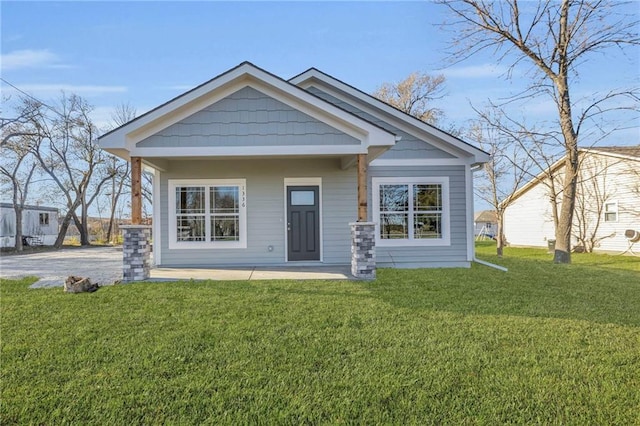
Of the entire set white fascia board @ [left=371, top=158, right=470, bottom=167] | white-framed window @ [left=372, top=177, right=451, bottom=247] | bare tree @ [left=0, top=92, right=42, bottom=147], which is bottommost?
white-framed window @ [left=372, top=177, right=451, bottom=247]

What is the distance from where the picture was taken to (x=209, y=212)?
9953 mm

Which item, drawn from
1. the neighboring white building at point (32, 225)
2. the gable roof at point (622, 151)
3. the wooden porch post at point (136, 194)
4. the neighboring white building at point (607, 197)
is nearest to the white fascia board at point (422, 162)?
the wooden porch post at point (136, 194)

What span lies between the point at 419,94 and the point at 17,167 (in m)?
23.1

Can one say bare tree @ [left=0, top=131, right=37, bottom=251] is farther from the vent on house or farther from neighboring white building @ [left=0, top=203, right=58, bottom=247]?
the vent on house

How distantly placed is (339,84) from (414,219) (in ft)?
13.5

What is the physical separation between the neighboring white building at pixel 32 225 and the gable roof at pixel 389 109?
69.6 ft

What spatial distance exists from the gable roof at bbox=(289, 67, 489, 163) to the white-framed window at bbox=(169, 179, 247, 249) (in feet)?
10.9

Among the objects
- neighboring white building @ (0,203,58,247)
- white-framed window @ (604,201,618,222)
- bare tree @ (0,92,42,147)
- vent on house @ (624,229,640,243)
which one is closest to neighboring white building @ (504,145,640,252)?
white-framed window @ (604,201,618,222)

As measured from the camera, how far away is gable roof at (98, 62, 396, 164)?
743 cm

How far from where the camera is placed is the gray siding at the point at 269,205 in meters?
9.90

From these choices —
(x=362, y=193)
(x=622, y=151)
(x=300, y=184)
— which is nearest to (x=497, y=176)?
(x=622, y=151)

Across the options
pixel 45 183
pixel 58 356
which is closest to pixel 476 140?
pixel 58 356

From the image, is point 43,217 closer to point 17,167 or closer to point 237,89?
point 17,167

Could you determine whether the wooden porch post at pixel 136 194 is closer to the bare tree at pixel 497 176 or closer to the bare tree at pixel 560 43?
the bare tree at pixel 560 43
